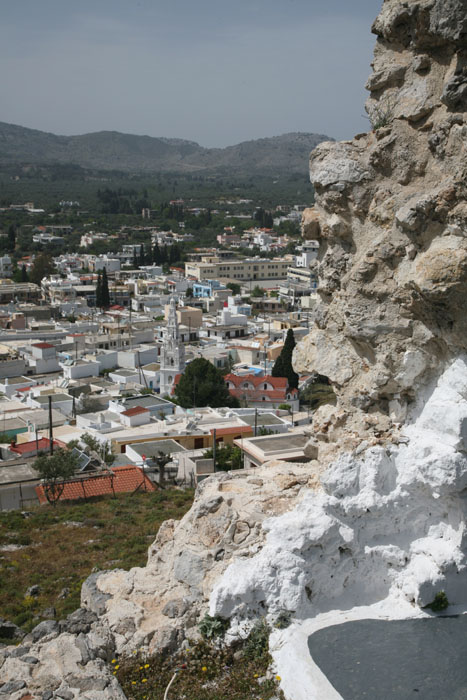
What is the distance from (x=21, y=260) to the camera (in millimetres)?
95125

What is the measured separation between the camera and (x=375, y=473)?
793 cm

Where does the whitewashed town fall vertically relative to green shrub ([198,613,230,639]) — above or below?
below

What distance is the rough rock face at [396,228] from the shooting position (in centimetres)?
762

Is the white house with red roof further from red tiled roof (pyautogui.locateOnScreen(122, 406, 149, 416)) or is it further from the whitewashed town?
red tiled roof (pyautogui.locateOnScreen(122, 406, 149, 416))

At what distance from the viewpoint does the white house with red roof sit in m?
37.2

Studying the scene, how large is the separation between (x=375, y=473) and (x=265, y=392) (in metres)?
29.7

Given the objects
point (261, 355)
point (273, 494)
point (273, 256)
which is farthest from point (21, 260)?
point (273, 494)

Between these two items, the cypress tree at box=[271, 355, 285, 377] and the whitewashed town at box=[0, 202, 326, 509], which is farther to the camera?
the cypress tree at box=[271, 355, 285, 377]

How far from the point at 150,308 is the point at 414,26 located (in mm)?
59870

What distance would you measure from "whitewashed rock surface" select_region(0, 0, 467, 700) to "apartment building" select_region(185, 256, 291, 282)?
75.7 m

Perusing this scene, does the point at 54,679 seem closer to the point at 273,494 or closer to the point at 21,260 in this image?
the point at 273,494

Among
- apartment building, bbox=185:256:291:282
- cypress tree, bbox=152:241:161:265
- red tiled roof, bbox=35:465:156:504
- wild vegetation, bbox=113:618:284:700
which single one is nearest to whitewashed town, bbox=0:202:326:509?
red tiled roof, bbox=35:465:156:504

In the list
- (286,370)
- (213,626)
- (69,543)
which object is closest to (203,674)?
(213,626)

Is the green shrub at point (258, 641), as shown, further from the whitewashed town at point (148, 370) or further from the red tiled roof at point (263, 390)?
the red tiled roof at point (263, 390)
